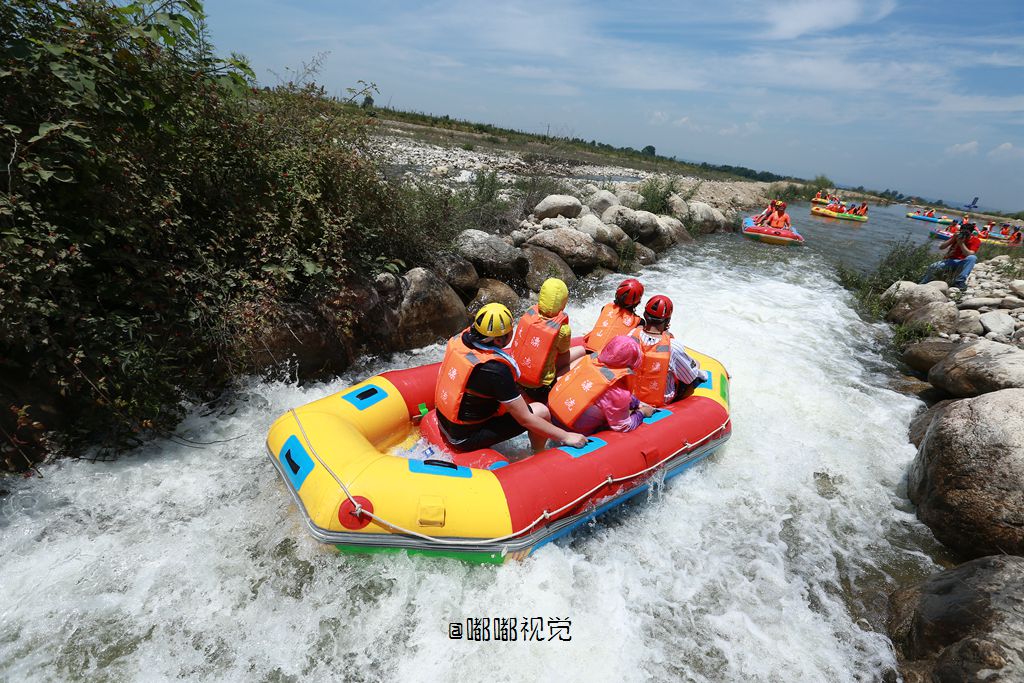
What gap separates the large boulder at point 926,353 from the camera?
6.88 meters

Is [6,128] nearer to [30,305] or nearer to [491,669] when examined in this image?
[30,305]

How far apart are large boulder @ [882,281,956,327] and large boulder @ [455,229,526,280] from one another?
7249mm

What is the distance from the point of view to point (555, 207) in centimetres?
1073

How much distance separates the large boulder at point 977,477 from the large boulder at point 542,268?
531 cm

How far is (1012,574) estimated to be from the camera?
2.85m

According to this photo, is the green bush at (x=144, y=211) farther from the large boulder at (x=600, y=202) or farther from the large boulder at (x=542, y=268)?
the large boulder at (x=600, y=202)

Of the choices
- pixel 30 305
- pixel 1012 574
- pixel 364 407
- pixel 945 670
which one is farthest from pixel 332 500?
pixel 1012 574

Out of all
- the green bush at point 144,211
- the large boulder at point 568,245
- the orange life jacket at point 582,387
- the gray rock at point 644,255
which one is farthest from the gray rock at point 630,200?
the orange life jacket at point 582,387

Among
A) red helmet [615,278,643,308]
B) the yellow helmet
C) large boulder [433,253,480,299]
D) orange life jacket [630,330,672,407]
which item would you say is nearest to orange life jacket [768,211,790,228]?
large boulder [433,253,480,299]

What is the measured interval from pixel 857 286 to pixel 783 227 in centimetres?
423

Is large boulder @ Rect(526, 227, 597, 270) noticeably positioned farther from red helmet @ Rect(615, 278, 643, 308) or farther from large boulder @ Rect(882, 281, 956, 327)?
large boulder @ Rect(882, 281, 956, 327)

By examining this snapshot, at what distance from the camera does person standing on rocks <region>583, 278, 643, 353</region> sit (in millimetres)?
4930

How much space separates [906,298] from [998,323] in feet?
5.56

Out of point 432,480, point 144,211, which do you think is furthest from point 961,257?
point 144,211
